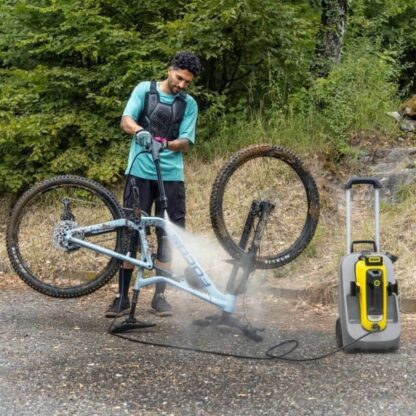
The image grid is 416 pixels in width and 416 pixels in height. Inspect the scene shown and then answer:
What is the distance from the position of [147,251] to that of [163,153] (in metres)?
0.85

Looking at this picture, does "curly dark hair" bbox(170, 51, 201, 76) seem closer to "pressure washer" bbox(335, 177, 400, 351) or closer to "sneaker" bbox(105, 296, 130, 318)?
"pressure washer" bbox(335, 177, 400, 351)

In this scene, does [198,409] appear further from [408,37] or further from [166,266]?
[408,37]

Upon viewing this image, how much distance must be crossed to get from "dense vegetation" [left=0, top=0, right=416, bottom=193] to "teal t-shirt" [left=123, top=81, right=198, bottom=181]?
2.78m

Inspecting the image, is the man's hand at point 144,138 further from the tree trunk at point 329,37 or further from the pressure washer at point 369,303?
the tree trunk at point 329,37

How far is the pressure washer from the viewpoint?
14.0ft

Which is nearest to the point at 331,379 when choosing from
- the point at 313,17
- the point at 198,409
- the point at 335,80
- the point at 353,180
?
the point at 198,409

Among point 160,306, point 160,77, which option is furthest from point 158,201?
point 160,77

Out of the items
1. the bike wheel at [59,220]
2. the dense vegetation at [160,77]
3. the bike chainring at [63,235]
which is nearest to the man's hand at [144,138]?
the bike wheel at [59,220]

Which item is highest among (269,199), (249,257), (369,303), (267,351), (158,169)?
(158,169)

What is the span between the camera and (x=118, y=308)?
5.21 m

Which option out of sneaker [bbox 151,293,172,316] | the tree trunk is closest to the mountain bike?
sneaker [bbox 151,293,172,316]

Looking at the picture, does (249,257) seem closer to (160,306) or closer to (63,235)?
(160,306)

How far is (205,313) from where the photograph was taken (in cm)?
559

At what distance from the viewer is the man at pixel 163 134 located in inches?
189
